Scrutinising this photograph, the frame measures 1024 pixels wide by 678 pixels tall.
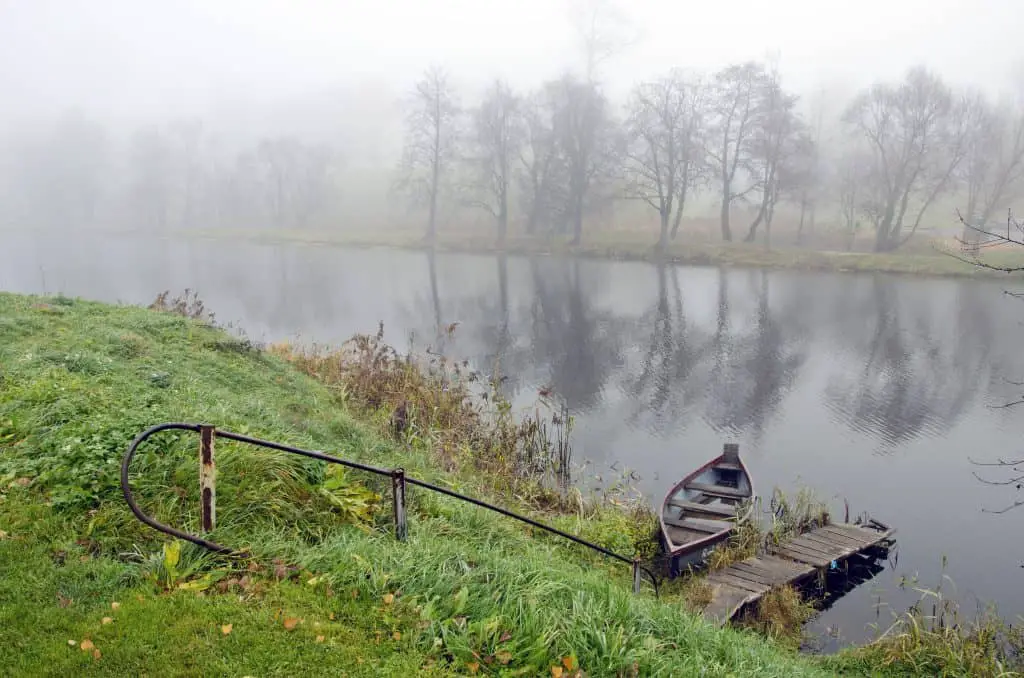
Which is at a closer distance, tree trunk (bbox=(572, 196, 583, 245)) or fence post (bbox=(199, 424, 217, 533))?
fence post (bbox=(199, 424, 217, 533))

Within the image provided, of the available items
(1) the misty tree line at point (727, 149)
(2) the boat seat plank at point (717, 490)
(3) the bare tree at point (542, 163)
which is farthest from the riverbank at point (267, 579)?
(3) the bare tree at point (542, 163)

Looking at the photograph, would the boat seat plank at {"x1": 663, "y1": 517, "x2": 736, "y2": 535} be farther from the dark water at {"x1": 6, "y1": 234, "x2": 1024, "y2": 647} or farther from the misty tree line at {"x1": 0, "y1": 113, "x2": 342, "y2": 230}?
the misty tree line at {"x1": 0, "y1": 113, "x2": 342, "y2": 230}

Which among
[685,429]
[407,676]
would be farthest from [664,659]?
[685,429]

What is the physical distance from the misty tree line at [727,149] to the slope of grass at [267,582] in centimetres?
4416

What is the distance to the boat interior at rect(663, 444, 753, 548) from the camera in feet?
33.4

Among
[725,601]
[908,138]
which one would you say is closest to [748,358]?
[725,601]

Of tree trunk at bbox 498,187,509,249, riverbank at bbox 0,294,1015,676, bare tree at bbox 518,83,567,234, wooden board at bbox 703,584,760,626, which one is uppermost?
bare tree at bbox 518,83,567,234

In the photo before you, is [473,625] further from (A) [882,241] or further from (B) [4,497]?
(A) [882,241]

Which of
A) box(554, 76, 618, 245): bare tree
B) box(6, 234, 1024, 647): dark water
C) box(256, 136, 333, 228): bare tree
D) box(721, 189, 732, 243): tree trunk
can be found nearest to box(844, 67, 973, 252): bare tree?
box(721, 189, 732, 243): tree trunk

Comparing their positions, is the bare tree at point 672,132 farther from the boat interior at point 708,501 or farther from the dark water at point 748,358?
the boat interior at point 708,501

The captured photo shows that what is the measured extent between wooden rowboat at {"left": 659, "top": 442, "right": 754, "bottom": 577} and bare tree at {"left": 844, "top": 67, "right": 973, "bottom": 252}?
4041 centimetres

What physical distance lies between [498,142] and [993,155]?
35.3 meters

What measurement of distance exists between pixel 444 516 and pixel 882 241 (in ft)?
155

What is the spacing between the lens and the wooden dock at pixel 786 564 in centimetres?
853
